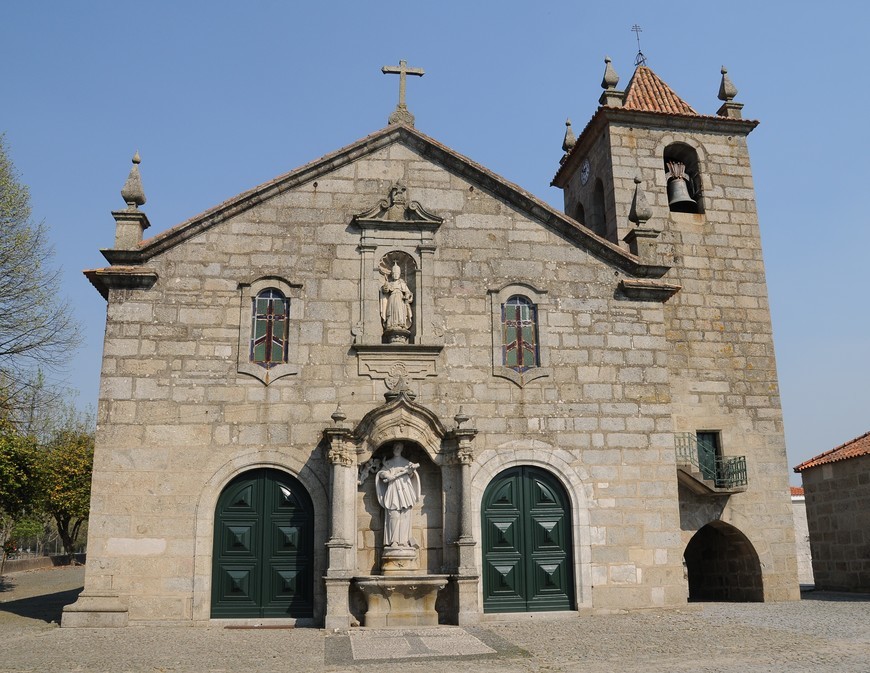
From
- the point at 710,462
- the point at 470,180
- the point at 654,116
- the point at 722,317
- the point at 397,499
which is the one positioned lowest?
the point at 397,499

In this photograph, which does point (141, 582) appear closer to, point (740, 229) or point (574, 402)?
point (574, 402)

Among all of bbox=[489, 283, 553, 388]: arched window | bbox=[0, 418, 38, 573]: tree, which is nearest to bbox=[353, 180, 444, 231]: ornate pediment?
bbox=[489, 283, 553, 388]: arched window

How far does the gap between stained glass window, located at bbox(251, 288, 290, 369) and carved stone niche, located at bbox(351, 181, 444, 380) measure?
1.19 m

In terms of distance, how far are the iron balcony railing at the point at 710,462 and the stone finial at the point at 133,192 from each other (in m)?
11.0

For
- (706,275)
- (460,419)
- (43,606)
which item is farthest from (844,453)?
(43,606)

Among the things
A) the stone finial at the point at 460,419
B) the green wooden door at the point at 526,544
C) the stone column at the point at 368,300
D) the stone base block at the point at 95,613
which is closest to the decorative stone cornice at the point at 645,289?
the green wooden door at the point at 526,544

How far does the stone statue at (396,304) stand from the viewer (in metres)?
13.2

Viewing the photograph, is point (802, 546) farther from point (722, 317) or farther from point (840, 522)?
point (722, 317)

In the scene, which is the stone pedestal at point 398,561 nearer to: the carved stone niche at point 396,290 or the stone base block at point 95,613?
the carved stone niche at point 396,290

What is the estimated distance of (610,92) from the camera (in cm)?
1816

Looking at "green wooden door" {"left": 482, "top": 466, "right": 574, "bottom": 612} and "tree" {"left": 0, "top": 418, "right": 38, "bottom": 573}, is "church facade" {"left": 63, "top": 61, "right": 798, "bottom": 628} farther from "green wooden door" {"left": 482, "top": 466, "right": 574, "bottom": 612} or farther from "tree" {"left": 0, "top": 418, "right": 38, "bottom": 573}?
"tree" {"left": 0, "top": 418, "right": 38, "bottom": 573}

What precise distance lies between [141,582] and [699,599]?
A: 11755mm

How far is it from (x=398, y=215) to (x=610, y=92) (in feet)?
23.9

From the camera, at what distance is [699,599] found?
1738 centimetres
